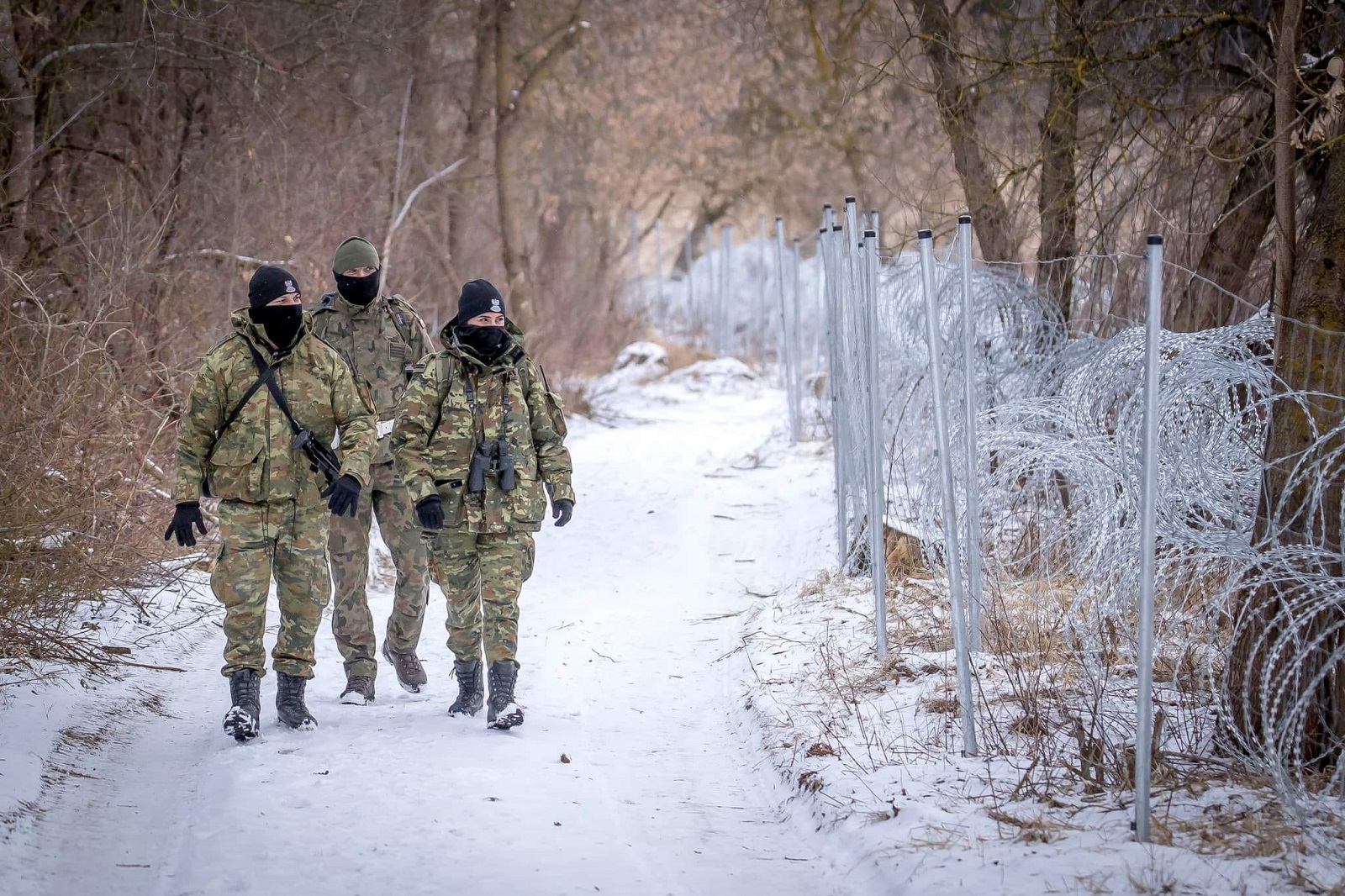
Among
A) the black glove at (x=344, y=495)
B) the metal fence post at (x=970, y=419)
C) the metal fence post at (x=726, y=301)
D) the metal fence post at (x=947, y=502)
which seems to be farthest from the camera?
the metal fence post at (x=726, y=301)

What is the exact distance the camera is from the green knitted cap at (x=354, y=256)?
5.55 metres

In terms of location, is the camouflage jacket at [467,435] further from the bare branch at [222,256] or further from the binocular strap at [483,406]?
the bare branch at [222,256]

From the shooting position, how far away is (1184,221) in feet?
24.2

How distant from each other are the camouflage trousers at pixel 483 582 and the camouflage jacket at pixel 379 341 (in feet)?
2.47

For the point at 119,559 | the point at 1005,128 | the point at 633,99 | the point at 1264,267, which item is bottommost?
the point at 119,559

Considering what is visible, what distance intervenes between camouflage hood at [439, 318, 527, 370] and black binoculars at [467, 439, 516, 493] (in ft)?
1.04

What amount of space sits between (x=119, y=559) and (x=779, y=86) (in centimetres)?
2258

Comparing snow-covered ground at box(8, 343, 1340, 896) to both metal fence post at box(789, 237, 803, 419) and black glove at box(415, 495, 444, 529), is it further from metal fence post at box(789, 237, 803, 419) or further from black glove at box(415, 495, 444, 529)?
metal fence post at box(789, 237, 803, 419)

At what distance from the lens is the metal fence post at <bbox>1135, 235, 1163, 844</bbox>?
3479mm

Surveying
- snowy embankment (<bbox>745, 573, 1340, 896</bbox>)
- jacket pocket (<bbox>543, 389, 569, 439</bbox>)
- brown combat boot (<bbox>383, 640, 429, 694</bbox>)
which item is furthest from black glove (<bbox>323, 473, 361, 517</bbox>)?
snowy embankment (<bbox>745, 573, 1340, 896</bbox>)

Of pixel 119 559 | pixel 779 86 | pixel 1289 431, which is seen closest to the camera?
pixel 1289 431

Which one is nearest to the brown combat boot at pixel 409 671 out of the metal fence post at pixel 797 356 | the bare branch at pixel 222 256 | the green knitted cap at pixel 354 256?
the green knitted cap at pixel 354 256

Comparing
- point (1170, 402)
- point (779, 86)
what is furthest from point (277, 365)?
point (779, 86)

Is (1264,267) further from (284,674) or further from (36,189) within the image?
(36,189)
